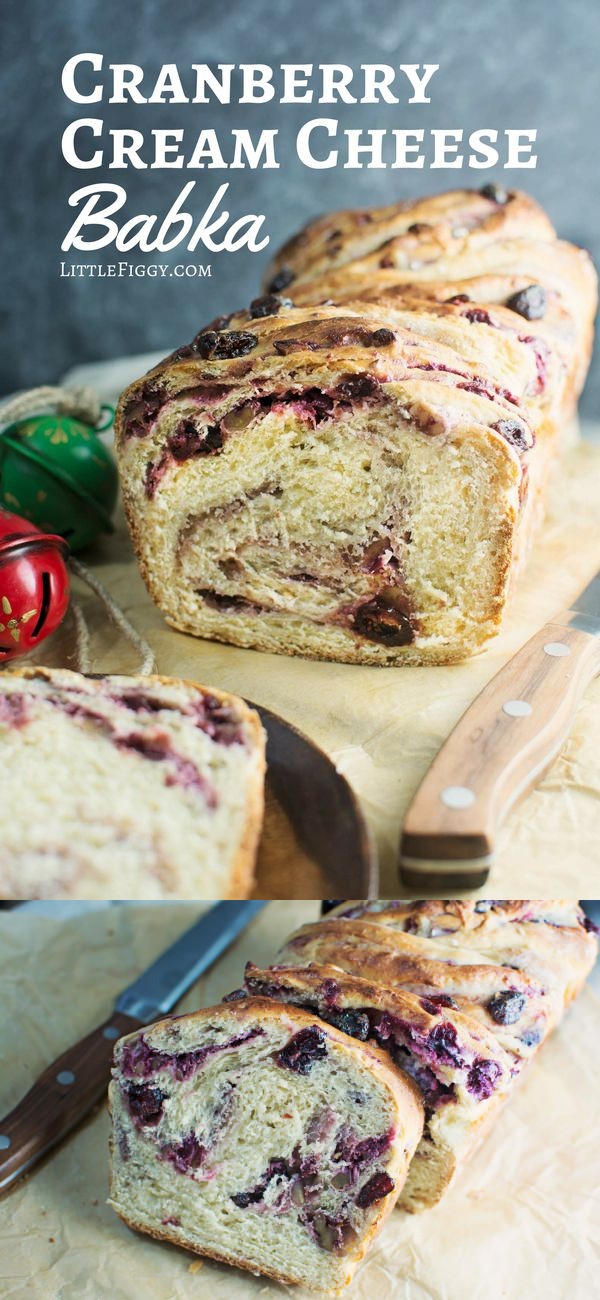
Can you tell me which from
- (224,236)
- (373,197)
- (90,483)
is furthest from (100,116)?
(90,483)

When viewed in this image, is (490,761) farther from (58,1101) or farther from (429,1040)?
(58,1101)

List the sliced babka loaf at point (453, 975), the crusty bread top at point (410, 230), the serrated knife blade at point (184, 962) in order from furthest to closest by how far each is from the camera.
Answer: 1. the serrated knife blade at point (184, 962)
2. the sliced babka loaf at point (453, 975)
3. the crusty bread top at point (410, 230)

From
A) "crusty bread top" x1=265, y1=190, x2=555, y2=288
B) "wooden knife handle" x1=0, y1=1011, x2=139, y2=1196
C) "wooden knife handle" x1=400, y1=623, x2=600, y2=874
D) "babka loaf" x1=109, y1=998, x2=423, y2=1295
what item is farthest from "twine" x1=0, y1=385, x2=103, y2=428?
"wooden knife handle" x1=0, y1=1011, x2=139, y2=1196

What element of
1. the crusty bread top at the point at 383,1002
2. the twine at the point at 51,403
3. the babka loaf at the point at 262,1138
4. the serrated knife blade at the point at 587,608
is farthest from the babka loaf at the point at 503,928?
the twine at the point at 51,403

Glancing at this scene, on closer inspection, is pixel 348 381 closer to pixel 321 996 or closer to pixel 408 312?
pixel 408 312

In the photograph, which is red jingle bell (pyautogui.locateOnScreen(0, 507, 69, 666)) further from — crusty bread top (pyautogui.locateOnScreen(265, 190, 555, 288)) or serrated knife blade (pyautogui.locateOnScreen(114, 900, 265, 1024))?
serrated knife blade (pyautogui.locateOnScreen(114, 900, 265, 1024))

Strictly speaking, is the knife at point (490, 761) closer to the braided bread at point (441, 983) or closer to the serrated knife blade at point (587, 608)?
the serrated knife blade at point (587, 608)
